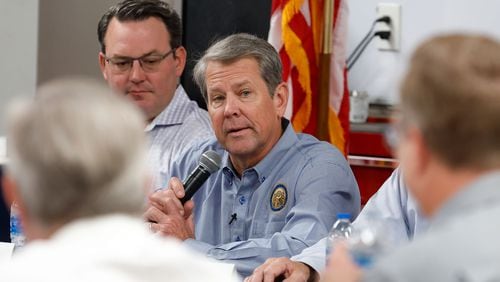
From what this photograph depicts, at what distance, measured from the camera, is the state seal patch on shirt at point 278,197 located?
125 inches

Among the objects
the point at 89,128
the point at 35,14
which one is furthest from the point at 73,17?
the point at 89,128

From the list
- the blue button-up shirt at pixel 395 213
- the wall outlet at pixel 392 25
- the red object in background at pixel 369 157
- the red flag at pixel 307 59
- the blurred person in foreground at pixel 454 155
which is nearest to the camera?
the blurred person in foreground at pixel 454 155

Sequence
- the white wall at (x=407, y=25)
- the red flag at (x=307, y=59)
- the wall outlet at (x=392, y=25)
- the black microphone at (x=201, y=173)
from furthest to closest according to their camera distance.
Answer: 1. the wall outlet at (x=392, y=25)
2. the white wall at (x=407, y=25)
3. the red flag at (x=307, y=59)
4. the black microphone at (x=201, y=173)

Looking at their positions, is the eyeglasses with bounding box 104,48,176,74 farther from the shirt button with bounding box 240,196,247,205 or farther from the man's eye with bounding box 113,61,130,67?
the shirt button with bounding box 240,196,247,205

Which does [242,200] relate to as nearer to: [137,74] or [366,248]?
[137,74]

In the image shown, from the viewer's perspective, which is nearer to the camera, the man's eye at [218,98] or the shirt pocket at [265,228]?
the shirt pocket at [265,228]

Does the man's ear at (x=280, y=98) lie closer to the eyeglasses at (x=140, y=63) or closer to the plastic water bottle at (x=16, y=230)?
the eyeglasses at (x=140, y=63)

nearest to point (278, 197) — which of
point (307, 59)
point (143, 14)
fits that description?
point (143, 14)

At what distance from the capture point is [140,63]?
3.74m

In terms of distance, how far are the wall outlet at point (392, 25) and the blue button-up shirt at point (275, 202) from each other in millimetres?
2375

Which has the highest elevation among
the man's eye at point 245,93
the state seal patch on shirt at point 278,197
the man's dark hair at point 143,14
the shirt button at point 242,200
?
the man's dark hair at point 143,14

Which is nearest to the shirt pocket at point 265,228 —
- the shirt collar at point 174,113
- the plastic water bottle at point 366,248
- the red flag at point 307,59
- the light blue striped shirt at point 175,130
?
the light blue striped shirt at point 175,130

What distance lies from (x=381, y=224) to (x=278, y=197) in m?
0.42

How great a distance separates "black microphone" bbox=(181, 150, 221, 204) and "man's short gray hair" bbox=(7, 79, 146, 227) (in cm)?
153
